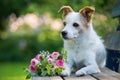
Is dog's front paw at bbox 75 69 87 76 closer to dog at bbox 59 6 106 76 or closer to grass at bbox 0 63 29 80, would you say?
dog at bbox 59 6 106 76

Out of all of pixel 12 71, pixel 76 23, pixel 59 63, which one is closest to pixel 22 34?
pixel 12 71

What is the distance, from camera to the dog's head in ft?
23.6

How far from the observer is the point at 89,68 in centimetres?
716

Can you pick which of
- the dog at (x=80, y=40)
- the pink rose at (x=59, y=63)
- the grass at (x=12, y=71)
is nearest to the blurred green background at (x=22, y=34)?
the grass at (x=12, y=71)

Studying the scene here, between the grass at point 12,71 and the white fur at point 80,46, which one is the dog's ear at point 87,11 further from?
the grass at point 12,71

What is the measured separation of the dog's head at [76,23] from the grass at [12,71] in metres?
11.0

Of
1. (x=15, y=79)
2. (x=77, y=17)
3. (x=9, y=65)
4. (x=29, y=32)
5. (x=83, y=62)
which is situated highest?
(x=29, y=32)

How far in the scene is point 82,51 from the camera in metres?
7.39

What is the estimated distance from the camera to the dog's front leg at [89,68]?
6938 millimetres

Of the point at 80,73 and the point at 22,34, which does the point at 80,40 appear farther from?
the point at 22,34

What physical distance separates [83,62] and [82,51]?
0.15m

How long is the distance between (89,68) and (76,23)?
63cm

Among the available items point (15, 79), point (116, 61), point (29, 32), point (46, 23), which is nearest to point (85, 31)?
point (116, 61)

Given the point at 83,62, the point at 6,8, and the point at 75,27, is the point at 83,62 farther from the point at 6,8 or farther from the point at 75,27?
the point at 6,8
